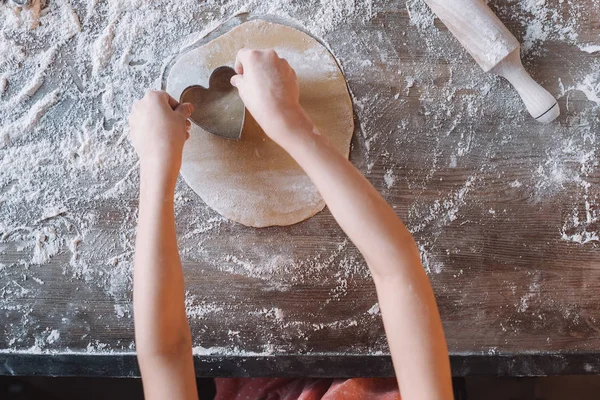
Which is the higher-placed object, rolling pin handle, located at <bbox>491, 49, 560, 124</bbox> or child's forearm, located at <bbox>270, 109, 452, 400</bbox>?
rolling pin handle, located at <bbox>491, 49, 560, 124</bbox>

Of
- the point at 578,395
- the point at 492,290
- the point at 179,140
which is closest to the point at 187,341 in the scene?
the point at 179,140

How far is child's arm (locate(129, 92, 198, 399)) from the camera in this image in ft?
2.39

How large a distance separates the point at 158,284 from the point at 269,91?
0.36 meters

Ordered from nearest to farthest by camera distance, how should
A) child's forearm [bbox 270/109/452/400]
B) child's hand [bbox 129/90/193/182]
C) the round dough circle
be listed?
child's forearm [bbox 270/109/452/400], child's hand [bbox 129/90/193/182], the round dough circle

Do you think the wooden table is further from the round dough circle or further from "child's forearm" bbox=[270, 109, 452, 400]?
"child's forearm" bbox=[270, 109, 452, 400]

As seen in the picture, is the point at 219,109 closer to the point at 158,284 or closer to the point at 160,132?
the point at 160,132

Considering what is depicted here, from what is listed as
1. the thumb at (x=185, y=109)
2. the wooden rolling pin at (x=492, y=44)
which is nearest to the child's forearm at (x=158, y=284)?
the thumb at (x=185, y=109)

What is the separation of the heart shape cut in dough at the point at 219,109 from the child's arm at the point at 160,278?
86mm

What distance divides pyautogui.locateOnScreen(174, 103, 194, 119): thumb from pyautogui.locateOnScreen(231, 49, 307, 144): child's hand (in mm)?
111

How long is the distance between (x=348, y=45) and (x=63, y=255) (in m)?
0.72

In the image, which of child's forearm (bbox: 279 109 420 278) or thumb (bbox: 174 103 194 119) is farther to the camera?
thumb (bbox: 174 103 194 119)

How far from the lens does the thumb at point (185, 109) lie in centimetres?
85

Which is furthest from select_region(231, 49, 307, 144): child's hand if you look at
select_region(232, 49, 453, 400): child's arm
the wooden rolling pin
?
the wooden rolling pin

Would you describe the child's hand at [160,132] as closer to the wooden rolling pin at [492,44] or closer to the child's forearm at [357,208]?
the child's forearm at [357,208]
